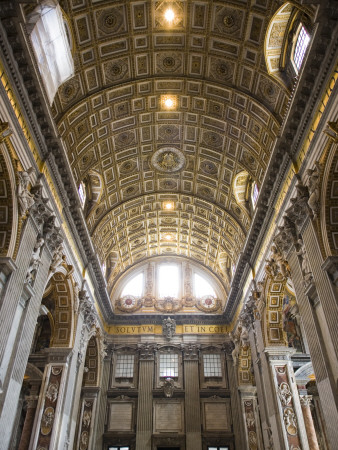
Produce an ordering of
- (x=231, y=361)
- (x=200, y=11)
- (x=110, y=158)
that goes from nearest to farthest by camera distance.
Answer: (x=200, y=11)
(x=110, y=158)
(x=231, y=361)

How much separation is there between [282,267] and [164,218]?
12.1 metres

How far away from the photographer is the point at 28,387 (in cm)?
2034

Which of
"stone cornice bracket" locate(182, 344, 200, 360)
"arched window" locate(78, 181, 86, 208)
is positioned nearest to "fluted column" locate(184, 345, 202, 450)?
"stone cornice bracket" locate(182, 344, 200, 360)

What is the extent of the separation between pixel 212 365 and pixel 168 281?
6.91 m

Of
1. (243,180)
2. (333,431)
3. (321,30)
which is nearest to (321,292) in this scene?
(333,431)

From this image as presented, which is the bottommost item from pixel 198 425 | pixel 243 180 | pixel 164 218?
pixel 198 425

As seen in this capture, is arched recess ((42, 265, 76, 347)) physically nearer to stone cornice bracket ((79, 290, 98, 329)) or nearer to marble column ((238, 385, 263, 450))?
stone cornice bracket ((79, 290, 98, 329))

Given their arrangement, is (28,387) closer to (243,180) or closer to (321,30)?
(243,180)

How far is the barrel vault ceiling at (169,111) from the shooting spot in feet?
46.9

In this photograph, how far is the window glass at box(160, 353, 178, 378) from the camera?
2512cm

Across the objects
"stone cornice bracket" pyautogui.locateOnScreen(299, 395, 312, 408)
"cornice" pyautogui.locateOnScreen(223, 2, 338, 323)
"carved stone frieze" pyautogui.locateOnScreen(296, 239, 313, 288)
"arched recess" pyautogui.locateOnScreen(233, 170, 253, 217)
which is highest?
"arched recess" pyautogui.locateOnScreen(233, 170, 253, 217)

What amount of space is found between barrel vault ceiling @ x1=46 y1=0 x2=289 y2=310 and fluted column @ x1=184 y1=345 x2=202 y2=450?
7.08m

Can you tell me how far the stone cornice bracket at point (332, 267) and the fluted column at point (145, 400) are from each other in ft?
55.8

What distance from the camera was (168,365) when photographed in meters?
25.5
